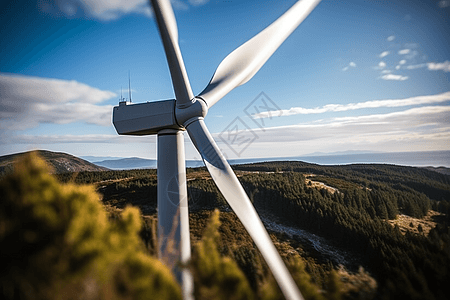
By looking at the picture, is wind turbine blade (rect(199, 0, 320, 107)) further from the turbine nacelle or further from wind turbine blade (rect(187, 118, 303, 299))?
wind turbine blade (rect(187, 118, 303, 299))

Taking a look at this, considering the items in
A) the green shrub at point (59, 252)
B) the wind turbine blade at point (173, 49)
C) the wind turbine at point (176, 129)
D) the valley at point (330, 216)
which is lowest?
the valley at point (330, 216)

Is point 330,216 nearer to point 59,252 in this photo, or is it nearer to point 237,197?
point 237,197

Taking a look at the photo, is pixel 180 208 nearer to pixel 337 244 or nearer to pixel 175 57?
pixel 175 57

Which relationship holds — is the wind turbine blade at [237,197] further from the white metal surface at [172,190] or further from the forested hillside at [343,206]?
the forested hillside at [343,206]

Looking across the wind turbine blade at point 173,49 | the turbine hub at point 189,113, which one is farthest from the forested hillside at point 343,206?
the wind turbine blade at point 173,49

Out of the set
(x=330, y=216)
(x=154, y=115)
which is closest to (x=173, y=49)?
(x=154, y=115)

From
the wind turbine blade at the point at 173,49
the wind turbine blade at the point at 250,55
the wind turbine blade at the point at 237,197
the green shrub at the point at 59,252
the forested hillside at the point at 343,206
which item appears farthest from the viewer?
the forested hillside at the point at 343,206
